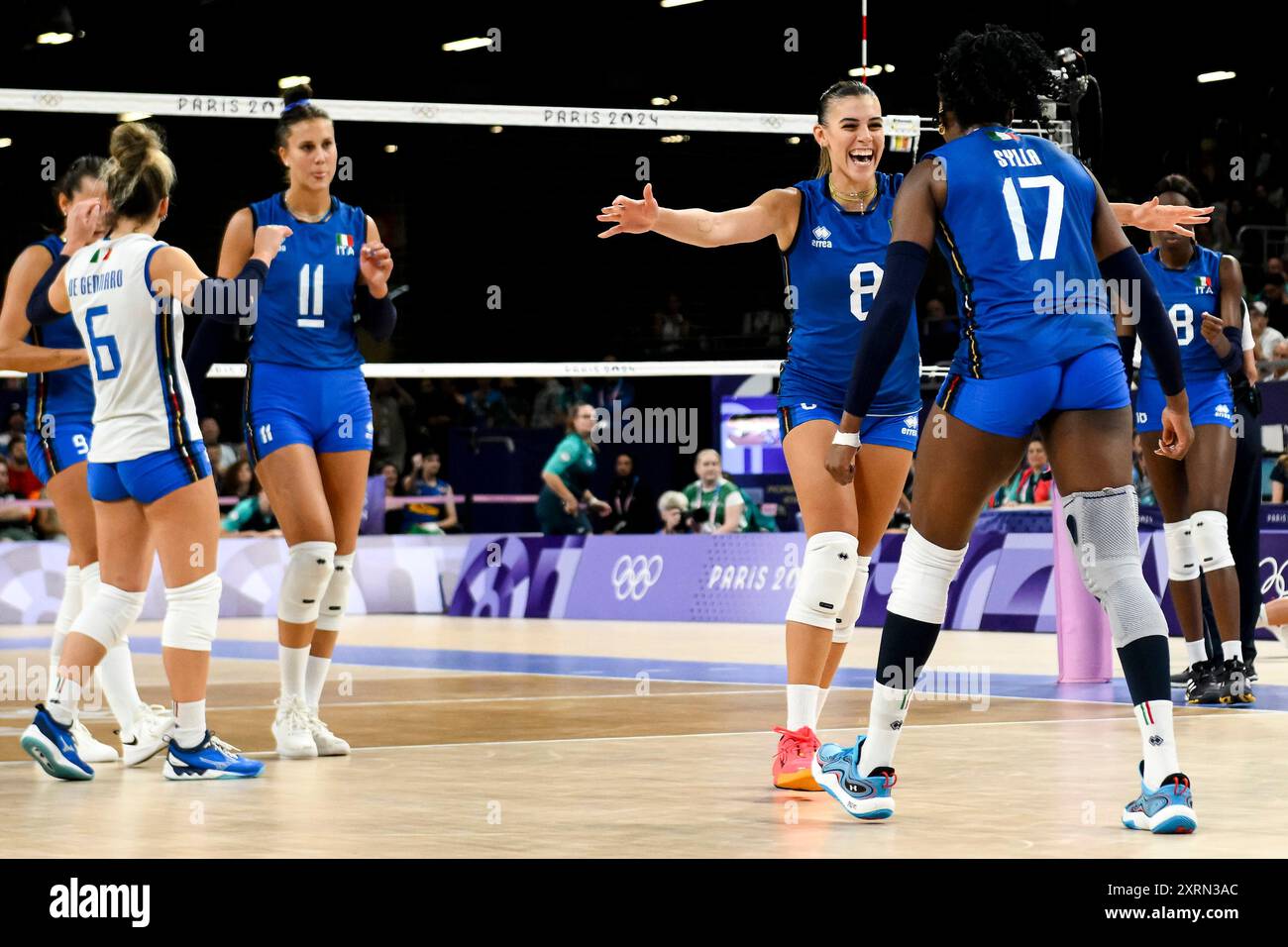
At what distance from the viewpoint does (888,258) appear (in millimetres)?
4520

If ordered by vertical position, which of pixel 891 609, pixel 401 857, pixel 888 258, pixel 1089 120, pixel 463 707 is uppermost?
pixel 1089 120

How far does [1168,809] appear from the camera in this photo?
416cm

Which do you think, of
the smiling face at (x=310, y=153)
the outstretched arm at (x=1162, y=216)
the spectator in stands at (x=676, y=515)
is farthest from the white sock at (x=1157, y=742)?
the spectator in stands at (x=676, y=515)

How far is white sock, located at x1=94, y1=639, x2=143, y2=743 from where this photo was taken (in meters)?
6.39

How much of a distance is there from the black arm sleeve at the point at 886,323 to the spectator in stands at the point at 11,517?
13028 mm

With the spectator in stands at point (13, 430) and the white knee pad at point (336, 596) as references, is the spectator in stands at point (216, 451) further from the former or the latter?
the white knee pad at point (336, 596)

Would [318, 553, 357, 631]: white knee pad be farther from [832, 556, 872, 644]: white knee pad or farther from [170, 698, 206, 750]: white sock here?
[832, 556, 872, 644]: white knee pad

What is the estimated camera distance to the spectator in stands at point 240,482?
691 inches

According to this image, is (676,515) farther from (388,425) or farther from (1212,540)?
(1212,540)

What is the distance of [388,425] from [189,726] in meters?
15.8
